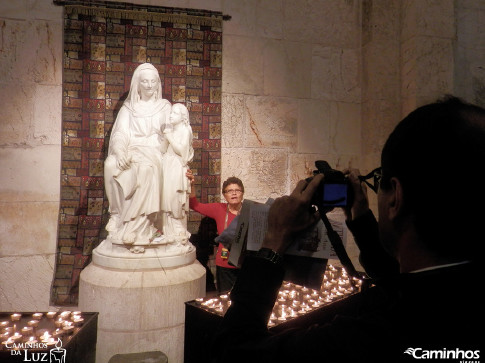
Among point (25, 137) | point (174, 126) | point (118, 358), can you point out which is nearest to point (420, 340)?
point (118, 358)

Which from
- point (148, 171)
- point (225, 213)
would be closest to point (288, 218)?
point (148, 171)

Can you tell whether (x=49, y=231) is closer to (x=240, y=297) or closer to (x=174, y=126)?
(x=174, y=126)

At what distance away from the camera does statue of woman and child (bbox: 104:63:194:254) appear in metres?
3.01

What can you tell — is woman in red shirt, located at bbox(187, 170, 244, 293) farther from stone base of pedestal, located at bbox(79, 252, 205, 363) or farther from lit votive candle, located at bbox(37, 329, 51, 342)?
lit votive candle, located at bbox(37, 329, 51, 342)

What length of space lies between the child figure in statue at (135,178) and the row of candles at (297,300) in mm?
1160

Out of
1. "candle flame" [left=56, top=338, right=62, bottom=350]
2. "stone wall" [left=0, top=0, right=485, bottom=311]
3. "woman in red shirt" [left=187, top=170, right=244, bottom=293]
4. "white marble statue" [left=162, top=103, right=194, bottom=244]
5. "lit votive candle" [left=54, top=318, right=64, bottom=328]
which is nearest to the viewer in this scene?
"candle flame" [left=56, top=338, right=62, bottom=350]

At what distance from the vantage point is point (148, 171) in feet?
9.86

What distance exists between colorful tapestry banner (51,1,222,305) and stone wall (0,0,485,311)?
16cm

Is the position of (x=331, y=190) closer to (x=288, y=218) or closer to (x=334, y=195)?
(x=334, y=195)

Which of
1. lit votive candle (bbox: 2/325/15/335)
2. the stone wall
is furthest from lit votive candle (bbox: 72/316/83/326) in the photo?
the stone wall

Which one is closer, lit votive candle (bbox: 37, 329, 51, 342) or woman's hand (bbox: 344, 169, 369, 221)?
woman's hand (bbox: 344, 169, 369, 221)

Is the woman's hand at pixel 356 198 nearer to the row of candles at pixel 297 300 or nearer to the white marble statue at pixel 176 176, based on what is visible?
the row of candles at pixel 297 300

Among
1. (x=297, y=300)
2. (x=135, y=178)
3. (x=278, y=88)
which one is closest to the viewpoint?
(x=297, y=300)

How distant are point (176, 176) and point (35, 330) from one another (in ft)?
5.22
